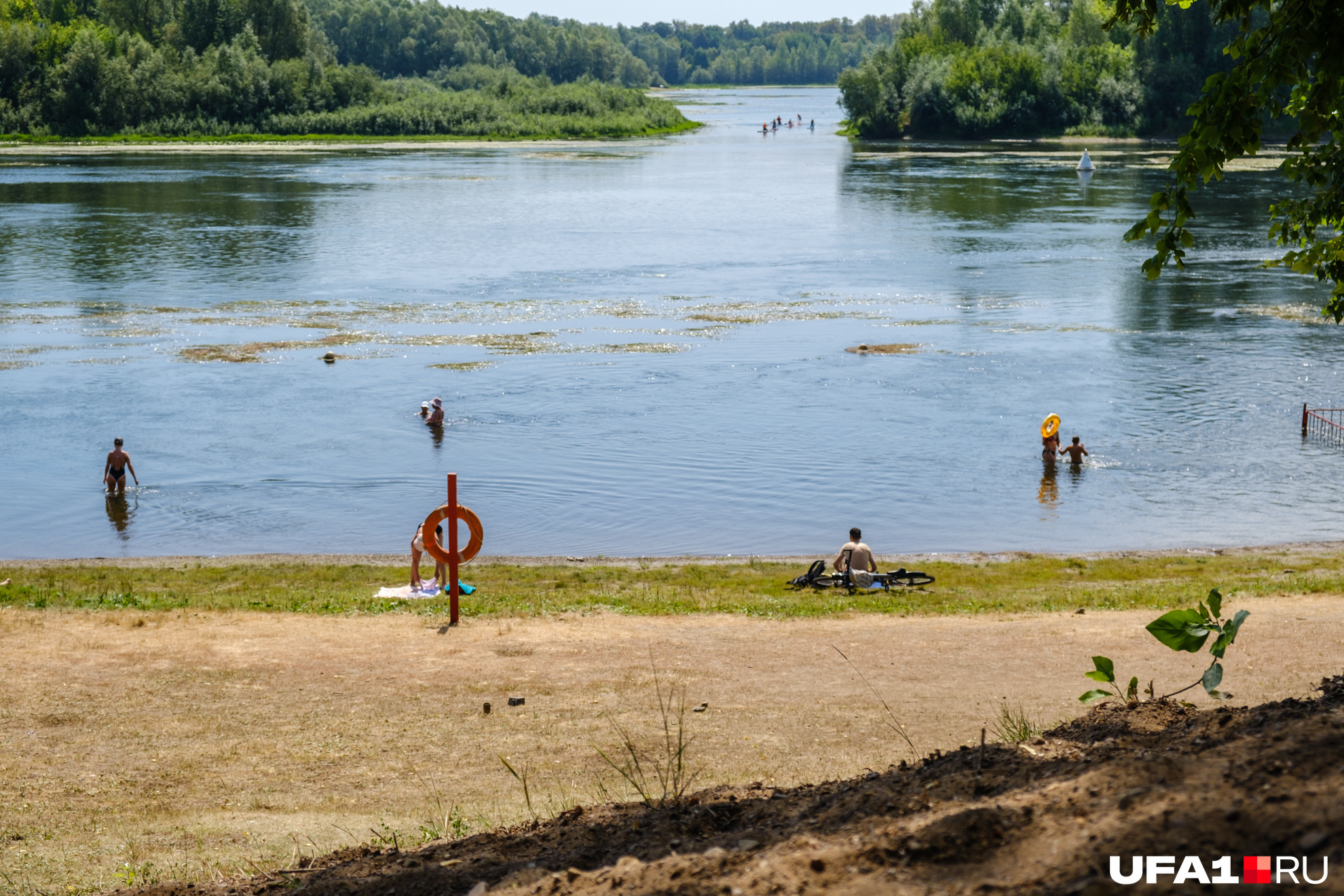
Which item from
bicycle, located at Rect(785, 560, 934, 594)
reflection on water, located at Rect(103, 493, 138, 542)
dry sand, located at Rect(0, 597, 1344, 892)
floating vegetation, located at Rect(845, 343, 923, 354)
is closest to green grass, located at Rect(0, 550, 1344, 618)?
→ bicycle, located at Rect(785, 560, 934, 594)

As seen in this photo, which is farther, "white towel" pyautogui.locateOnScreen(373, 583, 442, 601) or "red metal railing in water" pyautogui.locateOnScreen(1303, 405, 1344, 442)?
"red metal railing in water" pyautogui.locateOnScreen(1303, 405, 1344, 442)

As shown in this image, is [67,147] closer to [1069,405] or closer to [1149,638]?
[1069,405]

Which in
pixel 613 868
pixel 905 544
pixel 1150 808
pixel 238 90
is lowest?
pixel 905 544

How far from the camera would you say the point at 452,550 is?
51.8 ft

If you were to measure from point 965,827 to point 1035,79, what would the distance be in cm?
13212

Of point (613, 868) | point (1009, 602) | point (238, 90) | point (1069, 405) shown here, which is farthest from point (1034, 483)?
point (238, 90)

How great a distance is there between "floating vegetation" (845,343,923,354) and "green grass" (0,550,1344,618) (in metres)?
17.4

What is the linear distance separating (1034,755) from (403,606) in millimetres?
10606

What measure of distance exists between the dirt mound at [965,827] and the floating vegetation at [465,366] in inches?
1132

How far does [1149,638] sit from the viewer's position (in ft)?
44.8

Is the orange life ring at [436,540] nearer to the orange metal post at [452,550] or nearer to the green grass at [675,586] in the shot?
the orange metal post at [452,550]

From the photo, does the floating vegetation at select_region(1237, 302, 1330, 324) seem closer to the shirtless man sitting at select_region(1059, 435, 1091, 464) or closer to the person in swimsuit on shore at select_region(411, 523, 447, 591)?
the shirtless man sitting at select_region(1059, 435, 1091, 464)

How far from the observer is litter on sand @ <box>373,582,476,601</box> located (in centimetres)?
1716

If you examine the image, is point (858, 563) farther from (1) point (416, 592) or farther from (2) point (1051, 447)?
(2) point (1051, 447)
